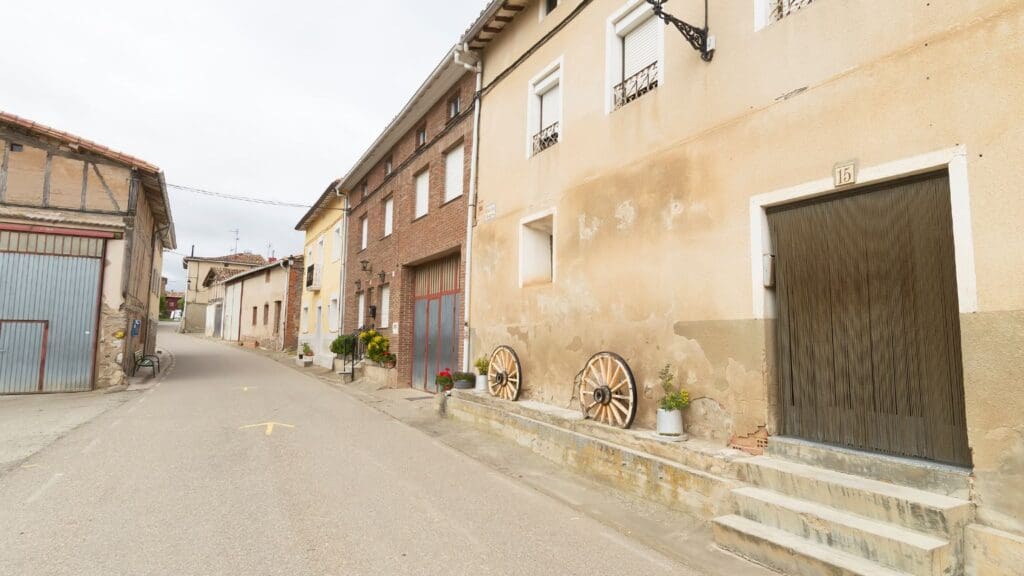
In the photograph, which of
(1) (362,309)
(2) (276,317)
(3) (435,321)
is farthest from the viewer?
(2) (276,317)

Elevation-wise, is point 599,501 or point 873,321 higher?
point 873,321

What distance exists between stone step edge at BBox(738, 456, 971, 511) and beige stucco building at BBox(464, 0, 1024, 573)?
22 cm

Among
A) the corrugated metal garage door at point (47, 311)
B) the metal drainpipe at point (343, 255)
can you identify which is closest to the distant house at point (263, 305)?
the metal drainpipe at point (343, 255)

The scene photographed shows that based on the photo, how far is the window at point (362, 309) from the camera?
1694cm

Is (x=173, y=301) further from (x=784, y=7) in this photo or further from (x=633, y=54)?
(x=784, y=7)

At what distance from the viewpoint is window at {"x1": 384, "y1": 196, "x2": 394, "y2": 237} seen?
15.5 metres

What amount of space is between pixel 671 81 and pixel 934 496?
4.63 m

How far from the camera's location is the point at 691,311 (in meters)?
5.55

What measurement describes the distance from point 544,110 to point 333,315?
1385cm

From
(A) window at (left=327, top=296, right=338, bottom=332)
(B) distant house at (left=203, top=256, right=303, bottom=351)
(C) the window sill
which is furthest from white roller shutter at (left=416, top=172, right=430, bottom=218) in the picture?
(B) distant house at (left=203, top=256, right=303, bottom=351)

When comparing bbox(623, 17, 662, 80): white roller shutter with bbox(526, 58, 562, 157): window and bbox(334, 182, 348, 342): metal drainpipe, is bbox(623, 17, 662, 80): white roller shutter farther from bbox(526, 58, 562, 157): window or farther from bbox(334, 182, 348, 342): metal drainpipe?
bbox(334, 182, 348, 342): metal drainpipe

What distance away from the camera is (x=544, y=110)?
29.5 ft

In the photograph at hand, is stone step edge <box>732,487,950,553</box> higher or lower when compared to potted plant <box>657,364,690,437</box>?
lower

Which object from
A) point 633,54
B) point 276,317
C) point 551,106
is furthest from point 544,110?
point 276,317
